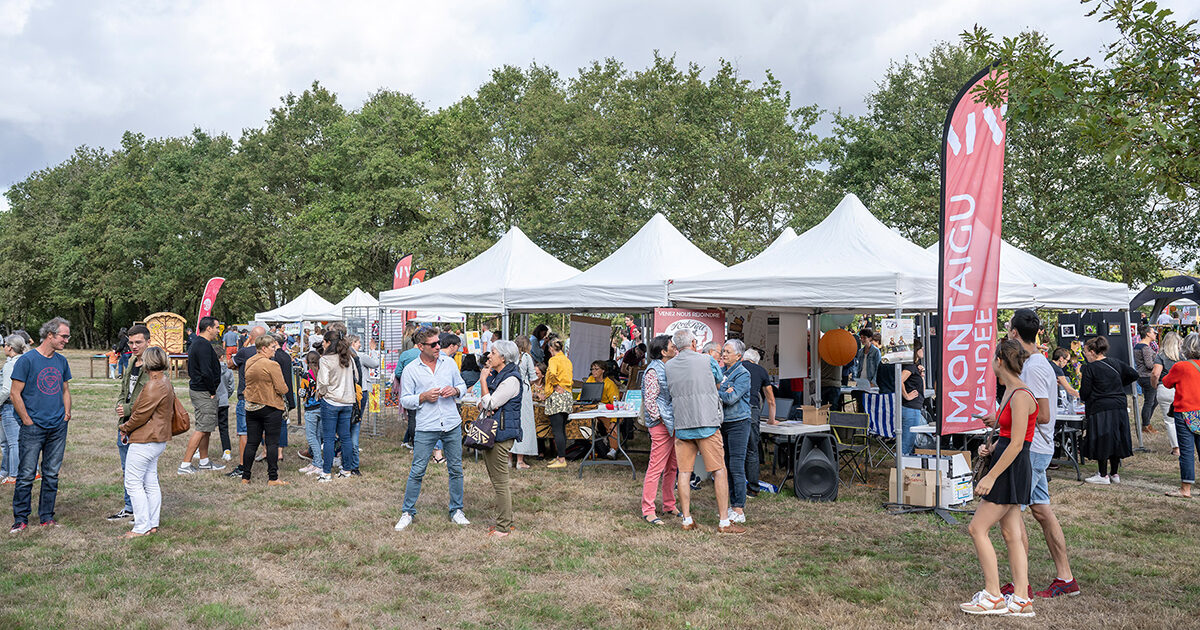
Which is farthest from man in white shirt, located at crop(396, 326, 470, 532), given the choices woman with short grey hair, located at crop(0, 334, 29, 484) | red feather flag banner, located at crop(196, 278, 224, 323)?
red feather flag banner, located at crop(196, 278, 224, 323)

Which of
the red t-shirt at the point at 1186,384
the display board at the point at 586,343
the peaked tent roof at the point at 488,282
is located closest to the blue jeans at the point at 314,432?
the peaked tent roof at the point at 488,282

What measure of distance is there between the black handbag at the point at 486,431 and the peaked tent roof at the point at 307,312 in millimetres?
18408

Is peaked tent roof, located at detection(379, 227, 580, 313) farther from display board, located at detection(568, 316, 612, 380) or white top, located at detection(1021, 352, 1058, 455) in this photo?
white top, located at detection(1021, 352, 1058, 455)

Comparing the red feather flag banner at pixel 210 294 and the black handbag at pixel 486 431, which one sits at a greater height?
the red feather flag banner at pixel 210 294

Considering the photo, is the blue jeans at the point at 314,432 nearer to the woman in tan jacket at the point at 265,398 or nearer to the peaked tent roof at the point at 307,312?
the woman in tan jacket at the point at 265,398

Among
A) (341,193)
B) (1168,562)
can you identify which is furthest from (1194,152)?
(341,193)

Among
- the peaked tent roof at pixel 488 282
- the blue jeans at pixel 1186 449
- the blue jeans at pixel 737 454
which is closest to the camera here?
the blue jeans at pixel 737 454

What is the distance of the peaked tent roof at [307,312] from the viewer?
76.3ft

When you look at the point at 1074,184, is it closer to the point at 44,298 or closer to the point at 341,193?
the point at 341,193

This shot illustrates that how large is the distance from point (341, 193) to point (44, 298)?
2378cm

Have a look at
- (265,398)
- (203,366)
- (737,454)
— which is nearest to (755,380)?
(737,454)

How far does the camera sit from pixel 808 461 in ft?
23.2

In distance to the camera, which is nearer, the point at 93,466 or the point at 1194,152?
→ the point at 1194,152

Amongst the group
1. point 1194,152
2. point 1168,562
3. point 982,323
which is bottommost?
point 1168,562
